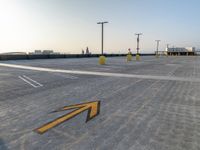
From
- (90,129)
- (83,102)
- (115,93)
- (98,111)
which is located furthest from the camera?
(115,93)

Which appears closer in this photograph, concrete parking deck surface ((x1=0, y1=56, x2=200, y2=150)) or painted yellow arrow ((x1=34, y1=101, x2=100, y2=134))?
concrete parking deck surface ((x1=0, y1=56, x2=200, y2=150))

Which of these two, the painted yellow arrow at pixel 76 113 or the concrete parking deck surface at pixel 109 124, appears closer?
the concrete parking deck surface at pixel 109 124

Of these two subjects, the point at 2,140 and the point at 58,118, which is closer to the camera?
the point at 2,140

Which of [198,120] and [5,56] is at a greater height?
[5,56]

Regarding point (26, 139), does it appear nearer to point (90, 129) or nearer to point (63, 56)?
point (90, 129)

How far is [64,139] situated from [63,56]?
1587 inches

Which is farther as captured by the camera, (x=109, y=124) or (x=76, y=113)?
(x=76, y=113)

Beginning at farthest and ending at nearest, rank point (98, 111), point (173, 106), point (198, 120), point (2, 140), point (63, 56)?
point (63, 56) → point (173, 106) → point (98, 111) → point (198, 120) → point (2, 140)

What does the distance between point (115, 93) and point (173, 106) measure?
227 cm

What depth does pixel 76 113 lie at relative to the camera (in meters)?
4.38

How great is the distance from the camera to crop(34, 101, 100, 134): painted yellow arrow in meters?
3.57

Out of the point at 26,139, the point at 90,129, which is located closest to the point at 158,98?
the point at 90,129

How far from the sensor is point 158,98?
5.84m

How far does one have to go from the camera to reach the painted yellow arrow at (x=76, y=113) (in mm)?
3568
